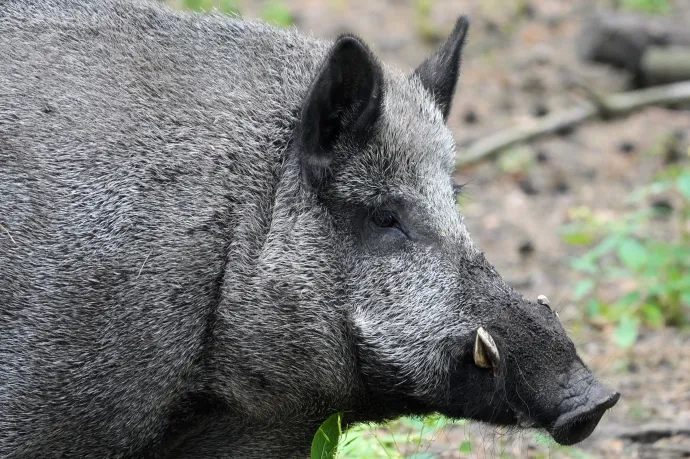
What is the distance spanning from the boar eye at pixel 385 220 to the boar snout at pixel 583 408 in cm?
113

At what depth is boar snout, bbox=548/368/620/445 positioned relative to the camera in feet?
14.3

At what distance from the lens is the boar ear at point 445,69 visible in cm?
568

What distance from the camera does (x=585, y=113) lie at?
12.2 metres

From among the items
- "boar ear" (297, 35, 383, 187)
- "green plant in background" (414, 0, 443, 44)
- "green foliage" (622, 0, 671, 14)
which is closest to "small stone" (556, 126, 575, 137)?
"green plant in background" (414, 0, 443, 44)

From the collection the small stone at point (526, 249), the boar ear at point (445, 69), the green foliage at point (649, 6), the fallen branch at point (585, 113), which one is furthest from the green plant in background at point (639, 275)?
the green foliage at point (649, 6)

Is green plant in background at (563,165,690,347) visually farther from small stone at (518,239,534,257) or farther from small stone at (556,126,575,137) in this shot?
small stone at (556,126,575,137)

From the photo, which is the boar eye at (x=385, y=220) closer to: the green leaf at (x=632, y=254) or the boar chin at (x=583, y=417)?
the boar chin at (x=583, y=417)

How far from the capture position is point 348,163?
5.03 meters

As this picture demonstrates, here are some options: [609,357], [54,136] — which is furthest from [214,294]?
[609,357]

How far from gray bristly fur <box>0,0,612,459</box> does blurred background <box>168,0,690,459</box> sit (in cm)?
60

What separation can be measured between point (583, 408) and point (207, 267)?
173cm

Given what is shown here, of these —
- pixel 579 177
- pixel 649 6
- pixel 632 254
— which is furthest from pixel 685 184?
pixel 649 6

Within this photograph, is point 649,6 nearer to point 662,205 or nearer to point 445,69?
point 662,205

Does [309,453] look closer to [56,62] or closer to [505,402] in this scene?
[505,402]
